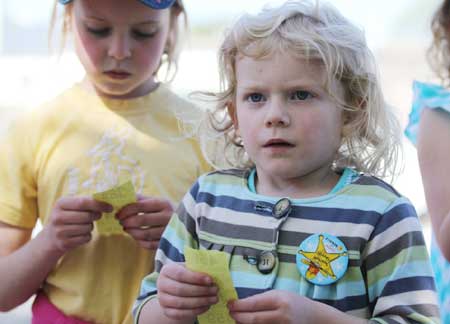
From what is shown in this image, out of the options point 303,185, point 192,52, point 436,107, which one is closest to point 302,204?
point 303,185

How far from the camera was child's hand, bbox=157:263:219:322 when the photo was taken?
176 centimetres

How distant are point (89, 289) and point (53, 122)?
0.51 m

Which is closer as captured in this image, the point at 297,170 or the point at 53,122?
the point at 297,170

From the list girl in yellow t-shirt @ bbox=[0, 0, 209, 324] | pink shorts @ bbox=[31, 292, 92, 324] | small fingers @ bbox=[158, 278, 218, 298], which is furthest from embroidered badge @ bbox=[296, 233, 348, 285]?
pink shorts @ bbox=[31, 292, 92, 324]

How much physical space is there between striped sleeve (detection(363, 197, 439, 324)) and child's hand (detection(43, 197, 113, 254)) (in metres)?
0.76

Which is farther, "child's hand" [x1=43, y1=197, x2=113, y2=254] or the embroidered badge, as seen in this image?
"child's hand" [x1=43, y1=197, x2=113, y2=254]

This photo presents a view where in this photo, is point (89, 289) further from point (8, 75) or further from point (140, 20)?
point (8, 75)

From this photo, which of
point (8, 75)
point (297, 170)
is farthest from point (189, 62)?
point (297, 170)

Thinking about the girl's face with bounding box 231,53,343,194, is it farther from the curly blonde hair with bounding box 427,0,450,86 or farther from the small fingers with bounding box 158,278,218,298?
the curly blonde hair with bounding box 427,0,450,86

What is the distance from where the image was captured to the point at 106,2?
7.63 feet

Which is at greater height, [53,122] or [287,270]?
[53,122]

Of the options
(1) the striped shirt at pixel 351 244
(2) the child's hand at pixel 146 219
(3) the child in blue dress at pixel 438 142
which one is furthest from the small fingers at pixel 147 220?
(3) the child in blue dress at pixel 438 142

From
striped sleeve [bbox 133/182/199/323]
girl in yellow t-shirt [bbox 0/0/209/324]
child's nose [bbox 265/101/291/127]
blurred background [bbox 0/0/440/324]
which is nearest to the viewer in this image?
child's nose [bbox 265/101/291/127]

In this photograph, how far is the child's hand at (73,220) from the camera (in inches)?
86.9
